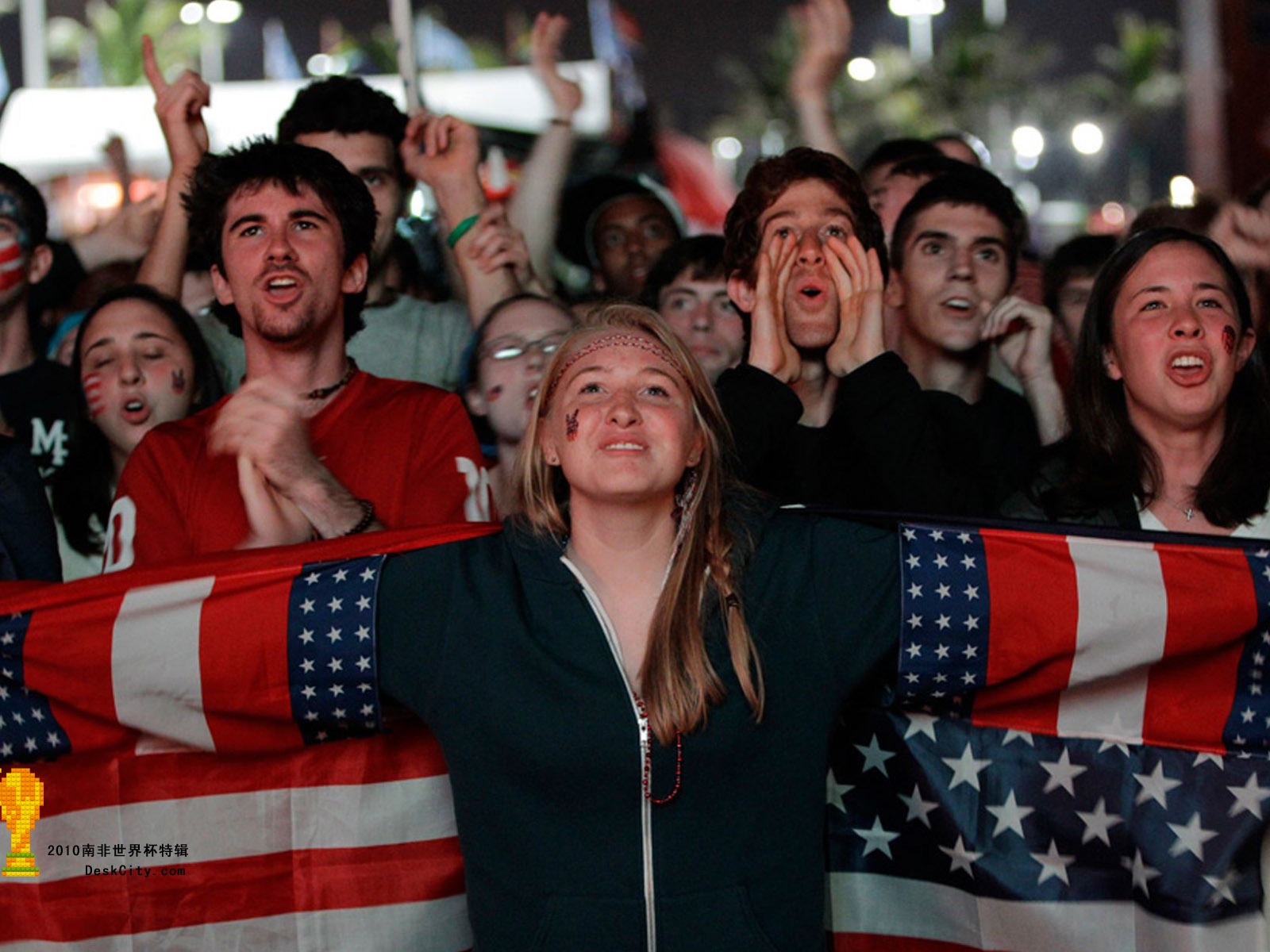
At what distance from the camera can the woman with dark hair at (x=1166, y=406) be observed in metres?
3.21

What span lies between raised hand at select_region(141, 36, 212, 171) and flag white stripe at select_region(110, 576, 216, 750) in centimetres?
191

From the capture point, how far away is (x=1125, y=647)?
276cm

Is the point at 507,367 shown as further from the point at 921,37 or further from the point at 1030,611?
the point at 921,37

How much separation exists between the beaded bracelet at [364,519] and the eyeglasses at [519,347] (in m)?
1.03

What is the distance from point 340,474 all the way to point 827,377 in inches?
46.3

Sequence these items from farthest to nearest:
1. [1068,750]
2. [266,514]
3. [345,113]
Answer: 1. [345,113]
2. [266,514]
3. [1068,750]

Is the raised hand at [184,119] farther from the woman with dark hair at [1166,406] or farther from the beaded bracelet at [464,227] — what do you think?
the woman with dark hair at [1166,406]

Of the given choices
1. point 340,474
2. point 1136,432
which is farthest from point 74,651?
point 1136,432

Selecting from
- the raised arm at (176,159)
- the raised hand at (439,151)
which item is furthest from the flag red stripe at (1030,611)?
the raised arm at (176,159)

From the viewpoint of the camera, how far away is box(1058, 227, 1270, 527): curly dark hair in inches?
126

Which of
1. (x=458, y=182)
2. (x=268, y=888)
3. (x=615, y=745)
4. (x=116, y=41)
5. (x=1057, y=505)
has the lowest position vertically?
(x=268, y=888)

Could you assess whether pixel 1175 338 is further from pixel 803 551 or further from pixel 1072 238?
pixel 1072 238

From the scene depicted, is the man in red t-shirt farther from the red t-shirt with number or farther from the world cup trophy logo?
the world cup trophy logo

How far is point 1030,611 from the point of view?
2760 millimetres
